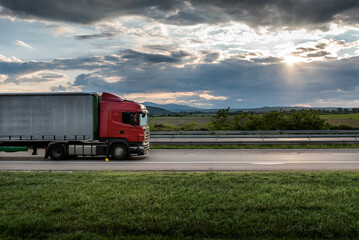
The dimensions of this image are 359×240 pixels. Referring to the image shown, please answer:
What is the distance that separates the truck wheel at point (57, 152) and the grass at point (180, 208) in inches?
276

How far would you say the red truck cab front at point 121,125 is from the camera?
52.5 feet

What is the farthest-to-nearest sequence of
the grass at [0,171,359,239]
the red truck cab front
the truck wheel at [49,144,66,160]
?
the truck wheel at [49,144,66,160]
the red truck cab front
the grass at [0,171,359,239]

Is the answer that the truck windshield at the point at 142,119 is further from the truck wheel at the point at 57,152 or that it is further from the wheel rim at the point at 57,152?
the wheel rim at the point at 57,152

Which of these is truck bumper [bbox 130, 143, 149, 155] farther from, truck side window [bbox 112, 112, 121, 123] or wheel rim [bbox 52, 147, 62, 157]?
wheel rim [bbox 52, 147, 62, 157]

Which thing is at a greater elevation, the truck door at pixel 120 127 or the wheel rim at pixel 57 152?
the truck door at pixel 120 127

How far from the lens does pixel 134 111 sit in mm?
16062

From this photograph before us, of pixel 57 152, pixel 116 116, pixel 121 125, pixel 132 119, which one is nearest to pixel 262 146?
pixel 132 119

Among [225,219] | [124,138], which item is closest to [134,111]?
[124,138]

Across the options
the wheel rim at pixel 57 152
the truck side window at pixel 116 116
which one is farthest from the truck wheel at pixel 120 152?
the wheel rim at pixel 57 152

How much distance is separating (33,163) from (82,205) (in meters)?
9.73

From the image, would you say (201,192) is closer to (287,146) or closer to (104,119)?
(104,119)

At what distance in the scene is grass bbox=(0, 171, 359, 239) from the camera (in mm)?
5508

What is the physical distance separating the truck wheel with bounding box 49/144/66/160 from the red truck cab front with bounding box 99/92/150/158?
2.22 m

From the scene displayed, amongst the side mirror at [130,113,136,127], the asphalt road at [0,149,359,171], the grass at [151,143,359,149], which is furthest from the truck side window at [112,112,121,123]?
the grass at [151,143,359,149]
